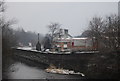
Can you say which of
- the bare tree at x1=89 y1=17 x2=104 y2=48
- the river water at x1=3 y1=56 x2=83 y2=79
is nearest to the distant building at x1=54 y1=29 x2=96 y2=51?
the bare tree at x1=89 y1=17 x2=104 y2=48

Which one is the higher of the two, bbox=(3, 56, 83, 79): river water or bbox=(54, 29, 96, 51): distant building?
bbox=(54, 29, 96, 51): distant building

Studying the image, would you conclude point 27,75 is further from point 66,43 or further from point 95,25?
point 66,43

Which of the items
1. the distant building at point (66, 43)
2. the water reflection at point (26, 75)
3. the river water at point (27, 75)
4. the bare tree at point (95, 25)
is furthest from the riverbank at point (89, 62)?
the distant building at point (66, 43)

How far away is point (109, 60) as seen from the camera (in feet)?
16.0

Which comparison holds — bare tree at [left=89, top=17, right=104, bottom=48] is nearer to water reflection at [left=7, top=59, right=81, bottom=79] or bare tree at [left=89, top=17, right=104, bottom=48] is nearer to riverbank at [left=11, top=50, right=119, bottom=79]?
riverbank at [left=11, top=50, right=119, bottom=79]

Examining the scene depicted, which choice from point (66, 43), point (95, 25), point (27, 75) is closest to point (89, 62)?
point (27, 75)

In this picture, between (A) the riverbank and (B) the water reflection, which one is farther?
(B) the water reflection

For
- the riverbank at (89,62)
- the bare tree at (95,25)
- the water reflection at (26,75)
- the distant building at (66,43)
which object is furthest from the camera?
the distant building at (66,43)

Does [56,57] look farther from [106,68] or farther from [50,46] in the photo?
[106,68]

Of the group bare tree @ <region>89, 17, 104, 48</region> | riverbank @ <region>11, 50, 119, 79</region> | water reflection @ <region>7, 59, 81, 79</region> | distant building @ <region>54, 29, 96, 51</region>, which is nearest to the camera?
riverbank @ <region>11, 50, 119, 79</region>

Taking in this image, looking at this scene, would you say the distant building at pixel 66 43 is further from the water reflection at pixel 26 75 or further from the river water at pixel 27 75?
the water reflection at pixel 26 75

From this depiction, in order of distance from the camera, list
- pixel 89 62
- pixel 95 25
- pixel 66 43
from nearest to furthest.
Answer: pixel 89 62 → pixel 95 25 → pixel 66 43

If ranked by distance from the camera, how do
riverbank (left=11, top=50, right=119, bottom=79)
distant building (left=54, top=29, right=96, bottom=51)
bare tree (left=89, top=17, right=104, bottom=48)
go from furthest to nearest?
distant building (left=54, top=29, right=96, bottom=51)
bare tree (left=89, top=17, right=104, bottom=48)
riverbank (left=11, top=50, right=119, bottom=79)

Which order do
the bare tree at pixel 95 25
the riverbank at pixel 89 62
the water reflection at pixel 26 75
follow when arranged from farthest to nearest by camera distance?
the bare tree at pixel 95 25, the water reflection at pixel 26 75, the riverbank at pixel 89 62
